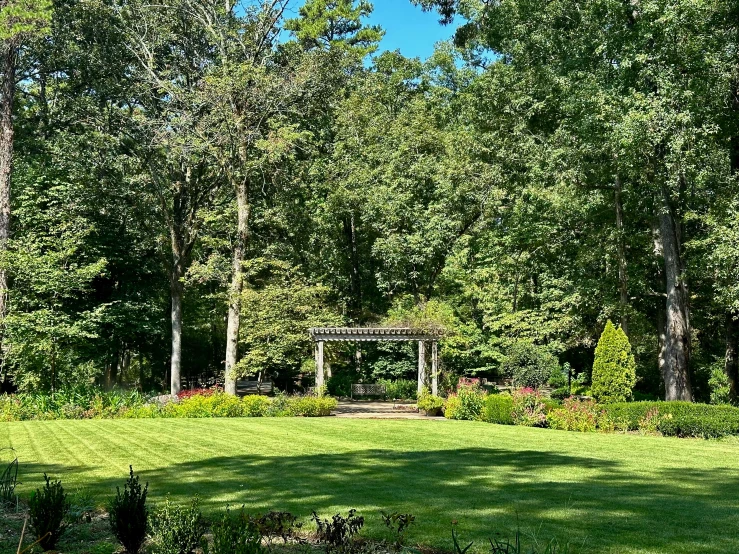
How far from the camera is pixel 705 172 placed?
1546 centimetres

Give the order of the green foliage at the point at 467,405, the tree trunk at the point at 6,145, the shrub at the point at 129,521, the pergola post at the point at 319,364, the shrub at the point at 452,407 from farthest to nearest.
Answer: the pergola post at the point at 319,364, the tree trunk at the point at 6,145, the shrub at the point at 452,407, the green foliage at the point at 467,405, the shrub at the point at 129,521

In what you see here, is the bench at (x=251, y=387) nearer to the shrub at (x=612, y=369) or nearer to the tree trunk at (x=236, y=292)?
the tree trunk at (x=236, y=292)

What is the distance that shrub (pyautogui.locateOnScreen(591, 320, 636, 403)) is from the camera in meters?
16.6

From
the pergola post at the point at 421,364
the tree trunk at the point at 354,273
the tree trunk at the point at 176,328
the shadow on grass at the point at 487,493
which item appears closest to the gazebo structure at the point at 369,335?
the pergola post at the point at 421,364

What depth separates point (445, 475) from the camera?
8336 mm

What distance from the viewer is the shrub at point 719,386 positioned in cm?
2012

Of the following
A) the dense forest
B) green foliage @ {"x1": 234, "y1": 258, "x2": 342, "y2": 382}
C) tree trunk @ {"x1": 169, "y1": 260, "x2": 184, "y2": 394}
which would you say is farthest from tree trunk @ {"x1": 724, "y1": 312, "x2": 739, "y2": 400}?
tree trunk @ {"x1": 169, "y1": 260, "x2": 184, "y2": 394}

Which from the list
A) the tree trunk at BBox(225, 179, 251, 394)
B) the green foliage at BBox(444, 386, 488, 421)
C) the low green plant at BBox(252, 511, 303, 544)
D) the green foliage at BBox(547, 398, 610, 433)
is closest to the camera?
the low green plant at BBox(252, 511, 303, 544)

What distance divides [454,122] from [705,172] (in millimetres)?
17145

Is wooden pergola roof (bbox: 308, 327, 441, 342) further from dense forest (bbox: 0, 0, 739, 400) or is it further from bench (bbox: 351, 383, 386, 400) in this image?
bench (bbox: 351, 383, 386, 400)

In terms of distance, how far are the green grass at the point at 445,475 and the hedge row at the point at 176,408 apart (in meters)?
2.70

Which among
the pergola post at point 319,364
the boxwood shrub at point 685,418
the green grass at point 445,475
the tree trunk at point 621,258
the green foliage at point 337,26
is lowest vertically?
the green grass at point 445,475

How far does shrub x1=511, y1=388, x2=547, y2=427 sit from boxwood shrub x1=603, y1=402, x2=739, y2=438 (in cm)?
171

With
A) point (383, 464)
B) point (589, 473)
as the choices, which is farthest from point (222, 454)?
point (589, 473)
